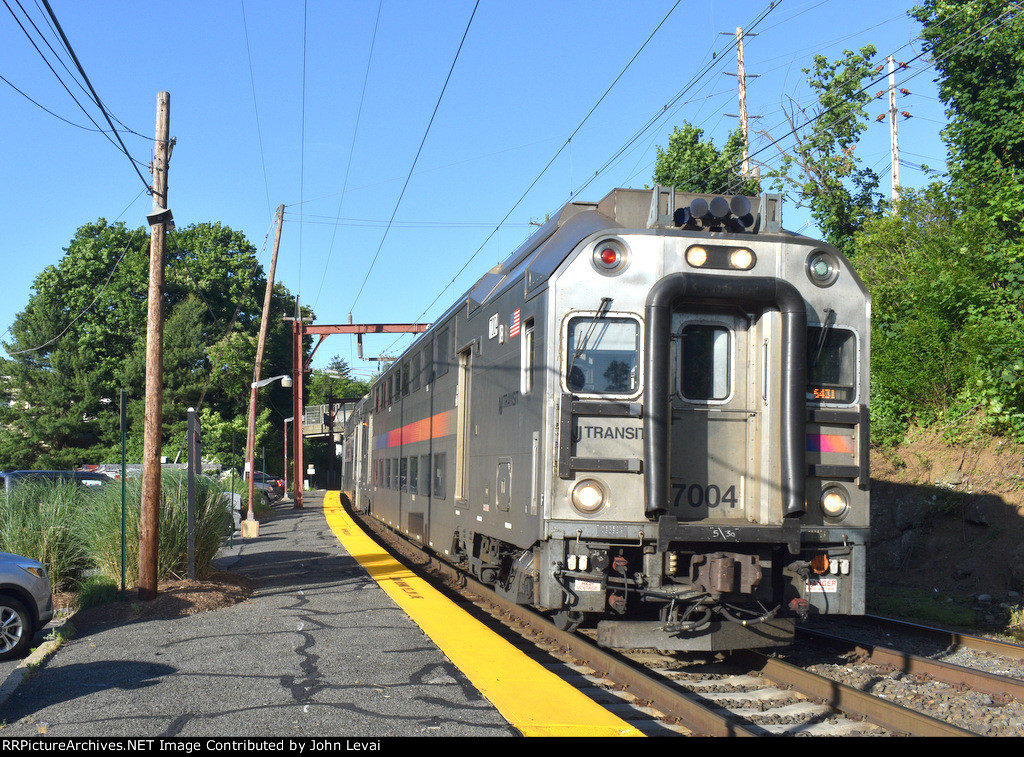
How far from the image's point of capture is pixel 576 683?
7031 mm

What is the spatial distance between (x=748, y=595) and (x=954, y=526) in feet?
27.9

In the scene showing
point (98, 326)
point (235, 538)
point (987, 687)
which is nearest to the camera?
point (987, 687)

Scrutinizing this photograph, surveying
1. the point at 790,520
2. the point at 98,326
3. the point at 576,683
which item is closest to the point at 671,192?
the point at 790,520

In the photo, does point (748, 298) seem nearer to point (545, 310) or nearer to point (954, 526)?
point (545, 310)

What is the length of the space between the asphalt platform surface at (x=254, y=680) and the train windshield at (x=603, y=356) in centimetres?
246

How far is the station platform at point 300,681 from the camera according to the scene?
17.9 ft

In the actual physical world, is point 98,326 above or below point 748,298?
above

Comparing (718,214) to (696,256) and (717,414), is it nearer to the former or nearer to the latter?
(696,256)

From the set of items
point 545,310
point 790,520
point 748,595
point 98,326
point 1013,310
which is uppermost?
point 98,326

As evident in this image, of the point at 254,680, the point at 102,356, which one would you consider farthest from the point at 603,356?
Answer: the point at 102,356

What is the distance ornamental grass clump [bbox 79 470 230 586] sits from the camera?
37.2ft

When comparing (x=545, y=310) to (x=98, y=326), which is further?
(x=98, y=326)

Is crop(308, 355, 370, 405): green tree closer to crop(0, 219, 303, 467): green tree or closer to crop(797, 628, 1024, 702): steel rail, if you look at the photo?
crop(0, 219, 303, 467): green tree

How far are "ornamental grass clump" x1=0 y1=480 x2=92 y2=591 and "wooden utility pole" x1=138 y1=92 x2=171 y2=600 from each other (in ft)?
→ 3.42
